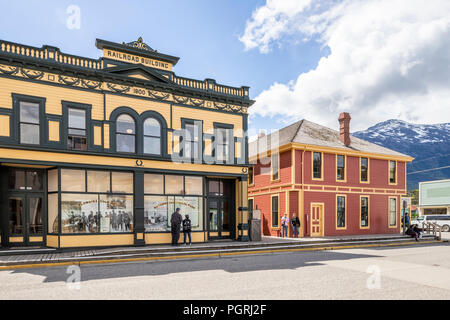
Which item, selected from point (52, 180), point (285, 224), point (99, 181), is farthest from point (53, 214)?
point (285, 224)

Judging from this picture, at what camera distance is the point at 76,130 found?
1523cm

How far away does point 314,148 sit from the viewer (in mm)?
23672

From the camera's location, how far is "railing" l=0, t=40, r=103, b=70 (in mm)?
14039

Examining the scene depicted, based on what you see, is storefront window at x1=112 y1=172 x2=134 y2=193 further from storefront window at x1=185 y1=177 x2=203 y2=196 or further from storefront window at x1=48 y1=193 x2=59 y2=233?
storefront window at x1=185 y1=177 x2=203 y2=196

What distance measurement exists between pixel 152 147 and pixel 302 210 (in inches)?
452

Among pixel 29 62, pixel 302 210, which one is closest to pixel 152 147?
pixel 29 62

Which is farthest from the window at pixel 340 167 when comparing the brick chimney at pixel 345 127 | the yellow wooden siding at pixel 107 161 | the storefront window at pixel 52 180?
the storefront window at pixel 52 180

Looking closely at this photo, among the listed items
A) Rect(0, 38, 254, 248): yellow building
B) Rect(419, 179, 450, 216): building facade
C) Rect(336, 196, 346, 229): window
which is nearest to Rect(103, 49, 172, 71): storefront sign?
Rect(0, 38, 254, 248): yellow building

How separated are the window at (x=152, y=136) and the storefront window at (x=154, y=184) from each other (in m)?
1.18

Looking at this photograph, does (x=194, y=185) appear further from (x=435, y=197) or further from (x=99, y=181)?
(x=435, y=197)

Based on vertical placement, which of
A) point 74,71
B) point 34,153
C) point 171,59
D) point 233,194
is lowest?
point 233,194

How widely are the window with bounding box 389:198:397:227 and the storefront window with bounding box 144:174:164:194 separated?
64.9 feet
